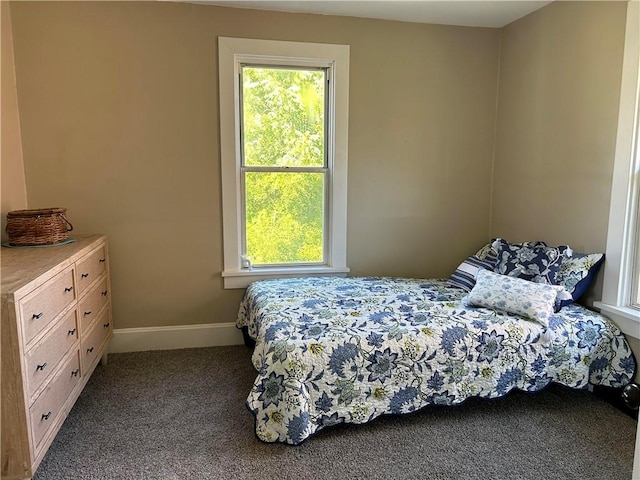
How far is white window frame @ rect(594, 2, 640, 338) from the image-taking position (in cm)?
228

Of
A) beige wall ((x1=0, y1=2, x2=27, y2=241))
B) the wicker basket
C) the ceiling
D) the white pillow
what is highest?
the ceiling

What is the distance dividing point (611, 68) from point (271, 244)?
7.71 ft

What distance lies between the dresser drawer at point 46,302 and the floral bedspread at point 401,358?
0.92 m

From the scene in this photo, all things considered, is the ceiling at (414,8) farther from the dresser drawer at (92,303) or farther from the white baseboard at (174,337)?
the white baseboard at (174,337)

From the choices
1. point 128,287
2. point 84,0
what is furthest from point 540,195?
point 84,0

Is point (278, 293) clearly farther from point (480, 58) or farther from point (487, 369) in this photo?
point (480, 58)

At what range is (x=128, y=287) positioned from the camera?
3039mm

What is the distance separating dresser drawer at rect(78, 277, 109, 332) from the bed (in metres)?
0.92

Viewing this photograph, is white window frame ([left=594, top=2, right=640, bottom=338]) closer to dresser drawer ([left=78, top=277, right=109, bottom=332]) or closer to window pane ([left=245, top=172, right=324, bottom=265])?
window pane ([left=245, top=172, right=324, bottom=265])

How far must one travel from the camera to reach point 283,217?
3215 mm

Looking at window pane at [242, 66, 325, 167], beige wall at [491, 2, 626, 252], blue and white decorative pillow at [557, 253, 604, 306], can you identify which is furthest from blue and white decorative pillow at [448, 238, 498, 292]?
window pane at [242, 66, 325, 167]

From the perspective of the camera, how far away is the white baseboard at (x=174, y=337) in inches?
121

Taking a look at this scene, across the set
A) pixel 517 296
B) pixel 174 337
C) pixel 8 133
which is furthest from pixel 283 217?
pixel 8 133

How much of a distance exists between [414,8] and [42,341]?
9.49 ft
